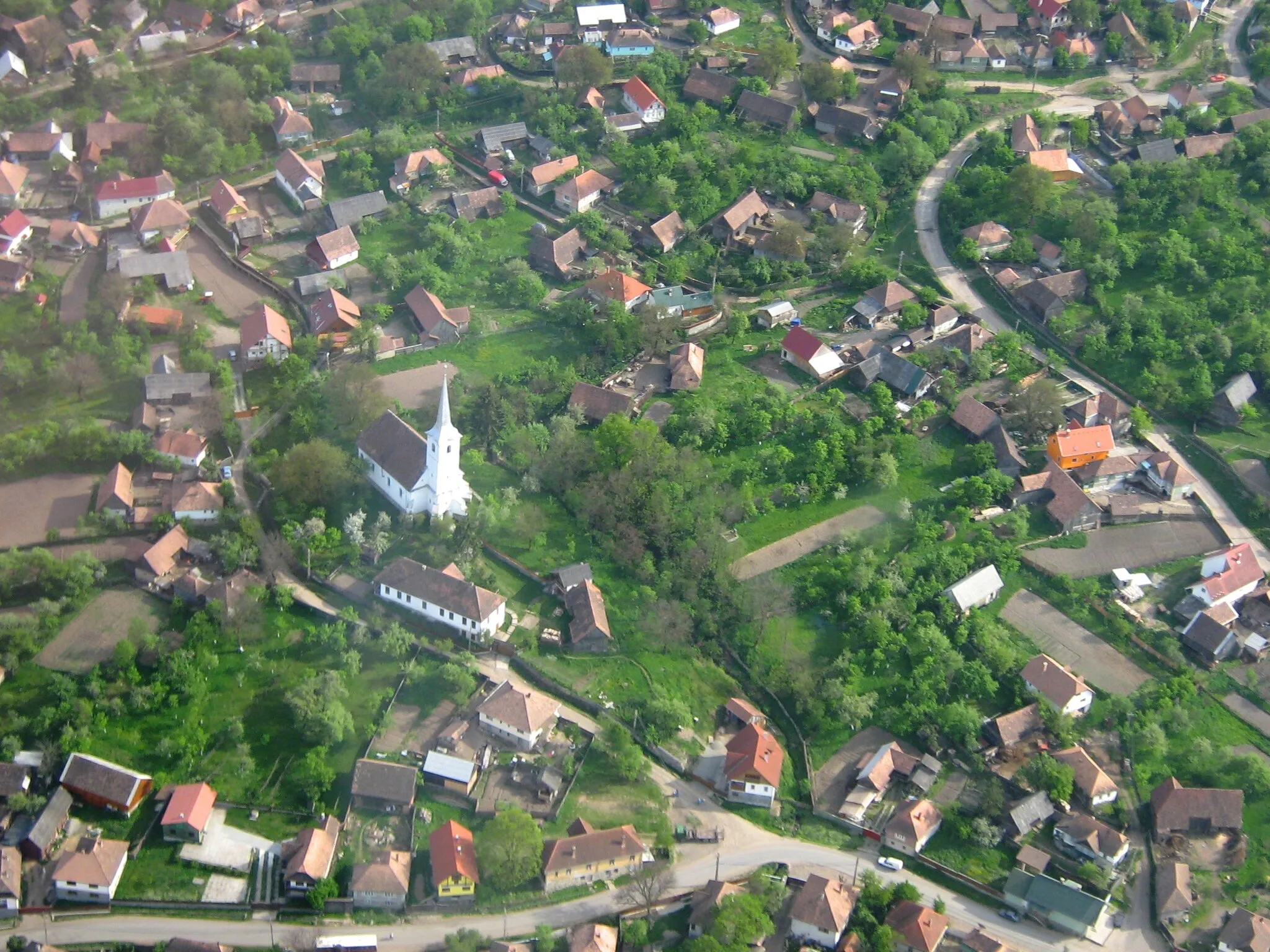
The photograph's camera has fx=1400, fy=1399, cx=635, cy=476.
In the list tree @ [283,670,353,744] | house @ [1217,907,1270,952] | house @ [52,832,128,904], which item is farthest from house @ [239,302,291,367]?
house @ [1217,907,1270,952]

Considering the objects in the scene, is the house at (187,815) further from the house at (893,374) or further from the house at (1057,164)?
the house at (1057,164)

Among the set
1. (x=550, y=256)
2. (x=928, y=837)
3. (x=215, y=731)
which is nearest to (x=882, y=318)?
(x=550, y=256)

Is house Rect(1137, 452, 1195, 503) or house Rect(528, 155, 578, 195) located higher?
house Rect(528, 155, 578, 195)

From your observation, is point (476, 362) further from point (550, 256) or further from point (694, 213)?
point (694, 213)

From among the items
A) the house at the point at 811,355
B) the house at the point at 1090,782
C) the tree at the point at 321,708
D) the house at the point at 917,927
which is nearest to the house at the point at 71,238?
the tree at the point at 321,708

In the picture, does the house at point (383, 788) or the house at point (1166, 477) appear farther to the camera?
the house at point (1166, 477)

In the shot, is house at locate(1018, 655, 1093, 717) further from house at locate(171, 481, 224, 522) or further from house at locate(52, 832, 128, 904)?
house at locate(52, 832, 128, 904)

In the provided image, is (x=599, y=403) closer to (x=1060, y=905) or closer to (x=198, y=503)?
(x=198, y=503)
